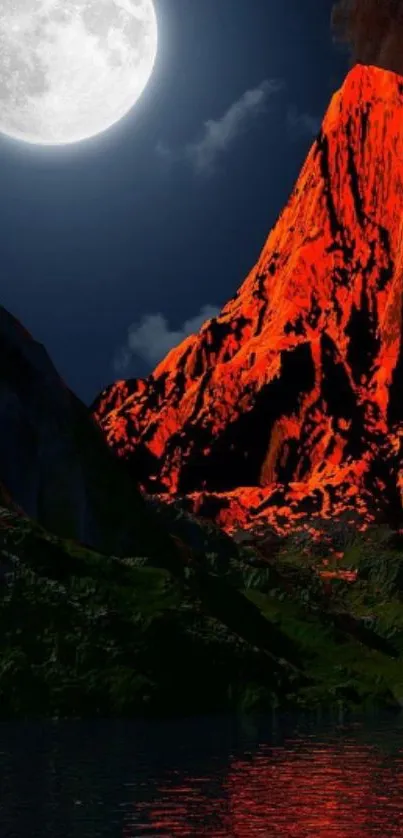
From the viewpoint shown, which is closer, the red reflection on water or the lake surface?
the red reflection on water

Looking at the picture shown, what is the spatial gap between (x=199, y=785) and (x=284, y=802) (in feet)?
38.2

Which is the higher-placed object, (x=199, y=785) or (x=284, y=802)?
(x=199, y=785)

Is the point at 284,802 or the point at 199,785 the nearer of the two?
the point at 284,802

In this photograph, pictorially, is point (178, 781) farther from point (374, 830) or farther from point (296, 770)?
point (374, 830)

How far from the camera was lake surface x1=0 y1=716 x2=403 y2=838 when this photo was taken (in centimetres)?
6438

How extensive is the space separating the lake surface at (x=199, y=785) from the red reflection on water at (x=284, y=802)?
71 millimetres

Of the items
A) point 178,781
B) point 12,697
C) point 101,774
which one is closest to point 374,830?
point 178,781

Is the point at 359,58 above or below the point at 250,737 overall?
above

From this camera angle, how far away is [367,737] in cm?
15225

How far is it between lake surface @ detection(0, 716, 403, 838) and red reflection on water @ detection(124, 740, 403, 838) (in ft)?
0.23

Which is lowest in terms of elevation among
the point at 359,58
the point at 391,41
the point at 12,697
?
the point at 12,697

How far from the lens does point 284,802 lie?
7675 cm

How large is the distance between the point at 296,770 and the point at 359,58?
8725 centimetres

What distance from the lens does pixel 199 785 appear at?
8694 cm
